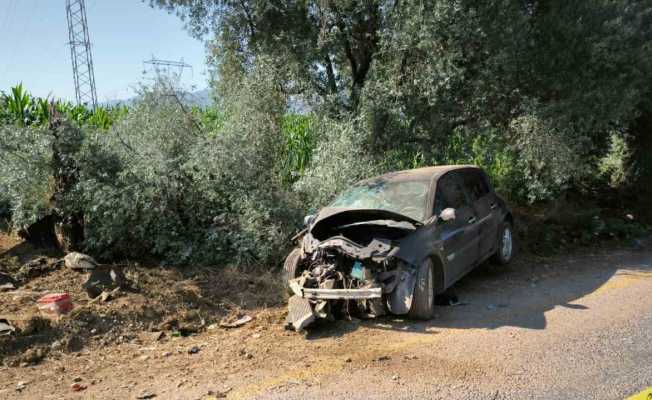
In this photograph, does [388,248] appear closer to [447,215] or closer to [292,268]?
[447,215]

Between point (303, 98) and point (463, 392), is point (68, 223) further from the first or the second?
point (463, 392)

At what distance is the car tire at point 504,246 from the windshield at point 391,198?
7.30 ft

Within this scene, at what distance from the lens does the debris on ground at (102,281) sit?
7.36 meters

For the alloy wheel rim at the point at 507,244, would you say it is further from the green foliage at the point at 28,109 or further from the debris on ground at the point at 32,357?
the green foliage at the point at 28,109

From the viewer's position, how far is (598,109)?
1043cm

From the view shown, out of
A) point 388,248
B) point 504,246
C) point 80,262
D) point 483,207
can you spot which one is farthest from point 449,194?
point 80,262

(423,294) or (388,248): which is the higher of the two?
(388,248)

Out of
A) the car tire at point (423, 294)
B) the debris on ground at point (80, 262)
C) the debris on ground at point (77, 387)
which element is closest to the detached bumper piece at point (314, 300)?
the car tire at point (423, 294)

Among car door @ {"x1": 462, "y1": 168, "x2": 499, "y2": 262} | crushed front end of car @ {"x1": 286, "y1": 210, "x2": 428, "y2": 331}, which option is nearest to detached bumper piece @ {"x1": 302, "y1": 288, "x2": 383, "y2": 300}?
crushed front end of car @ {"x1": 286, "y1": 210, "x2": 428, "y2": 331}

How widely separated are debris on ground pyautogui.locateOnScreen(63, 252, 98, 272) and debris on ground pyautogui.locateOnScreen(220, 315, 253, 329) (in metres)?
2.65

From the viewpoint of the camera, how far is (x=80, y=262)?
8.24 meters

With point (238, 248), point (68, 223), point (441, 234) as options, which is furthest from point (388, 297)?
point (68, 223)

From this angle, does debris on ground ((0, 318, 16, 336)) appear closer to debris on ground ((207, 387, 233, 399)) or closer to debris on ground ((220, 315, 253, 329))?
debris on ground ((220, 315, 253, 329))

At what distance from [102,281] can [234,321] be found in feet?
6.63
